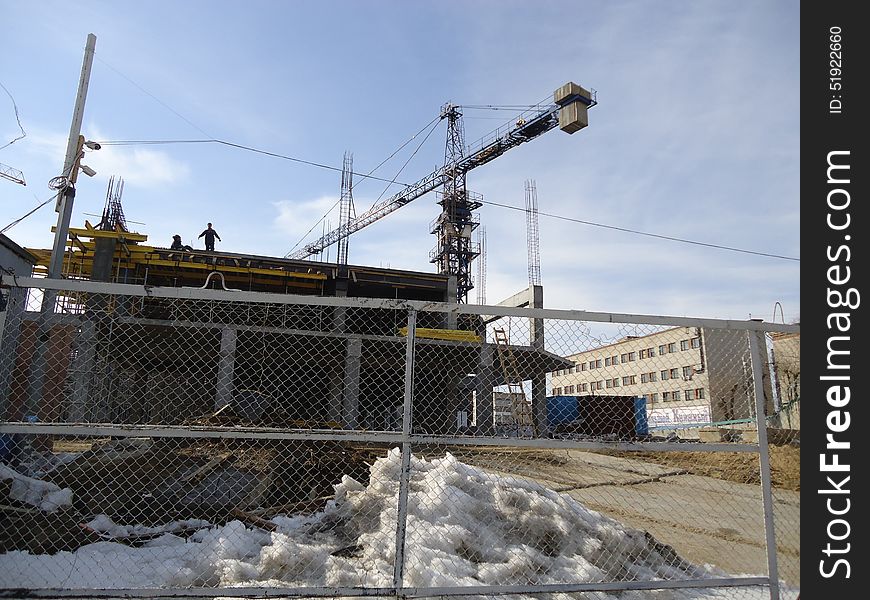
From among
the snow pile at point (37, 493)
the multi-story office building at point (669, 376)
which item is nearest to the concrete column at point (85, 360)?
the snow pile at point (37, 493)

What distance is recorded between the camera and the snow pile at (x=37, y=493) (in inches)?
236

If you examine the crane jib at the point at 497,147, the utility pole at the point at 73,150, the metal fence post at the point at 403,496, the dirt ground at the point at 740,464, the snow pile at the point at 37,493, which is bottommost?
the dirt ground at the point at 740,464

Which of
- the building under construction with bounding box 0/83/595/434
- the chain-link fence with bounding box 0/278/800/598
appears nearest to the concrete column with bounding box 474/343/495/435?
the building under construction with bounding box 0/83/595/434

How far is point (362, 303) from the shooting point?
152 inches

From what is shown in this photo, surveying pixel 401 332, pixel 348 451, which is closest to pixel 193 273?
pixel 401 332

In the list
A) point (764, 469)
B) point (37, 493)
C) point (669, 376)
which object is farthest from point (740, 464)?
point (669, 376)

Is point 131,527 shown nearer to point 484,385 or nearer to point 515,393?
point 515,393

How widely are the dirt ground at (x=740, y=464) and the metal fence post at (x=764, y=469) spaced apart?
2950 mm

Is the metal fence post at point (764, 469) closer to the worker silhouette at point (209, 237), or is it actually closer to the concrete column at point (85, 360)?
the concrete column at point (85, 360)

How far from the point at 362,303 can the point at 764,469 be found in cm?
316

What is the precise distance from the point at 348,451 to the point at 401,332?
12.8m

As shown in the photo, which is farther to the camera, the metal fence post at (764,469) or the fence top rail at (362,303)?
the metal fence post at (764,469)

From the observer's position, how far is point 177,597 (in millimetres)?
3471
